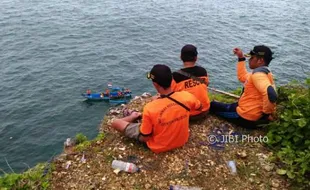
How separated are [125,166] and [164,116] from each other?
6.14ft

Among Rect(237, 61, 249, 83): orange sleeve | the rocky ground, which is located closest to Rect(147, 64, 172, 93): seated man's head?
the rocky ground

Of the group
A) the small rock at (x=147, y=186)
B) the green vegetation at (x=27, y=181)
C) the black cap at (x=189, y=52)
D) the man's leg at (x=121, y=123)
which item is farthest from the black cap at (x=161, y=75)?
the green vegetation at (x=27, y=181)

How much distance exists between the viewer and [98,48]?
44906 mm

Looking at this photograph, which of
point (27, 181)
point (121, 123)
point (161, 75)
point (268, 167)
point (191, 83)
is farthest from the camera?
point (191, 83)

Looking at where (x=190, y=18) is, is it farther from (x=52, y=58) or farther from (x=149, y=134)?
(x=149, y=134)

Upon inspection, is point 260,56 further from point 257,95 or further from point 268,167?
point 268,167

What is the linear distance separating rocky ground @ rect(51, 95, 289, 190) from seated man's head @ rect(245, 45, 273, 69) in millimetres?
2237

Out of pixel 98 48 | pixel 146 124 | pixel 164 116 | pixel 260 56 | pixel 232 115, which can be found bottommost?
pixel 98 48

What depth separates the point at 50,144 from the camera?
91.2ft

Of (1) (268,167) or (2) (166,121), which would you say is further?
(1) (268,167)

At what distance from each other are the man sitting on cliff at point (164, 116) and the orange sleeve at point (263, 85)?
180cm

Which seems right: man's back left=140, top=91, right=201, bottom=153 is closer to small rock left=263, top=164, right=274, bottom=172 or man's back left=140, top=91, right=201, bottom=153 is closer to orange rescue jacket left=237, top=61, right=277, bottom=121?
orange rescue jacket left=237, top=61, right=277, bottom=121

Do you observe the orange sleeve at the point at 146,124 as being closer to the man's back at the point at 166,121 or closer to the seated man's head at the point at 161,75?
the man's back at the point at 166,121

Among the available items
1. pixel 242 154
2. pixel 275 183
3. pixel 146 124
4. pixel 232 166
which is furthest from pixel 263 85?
pixel 146 124
